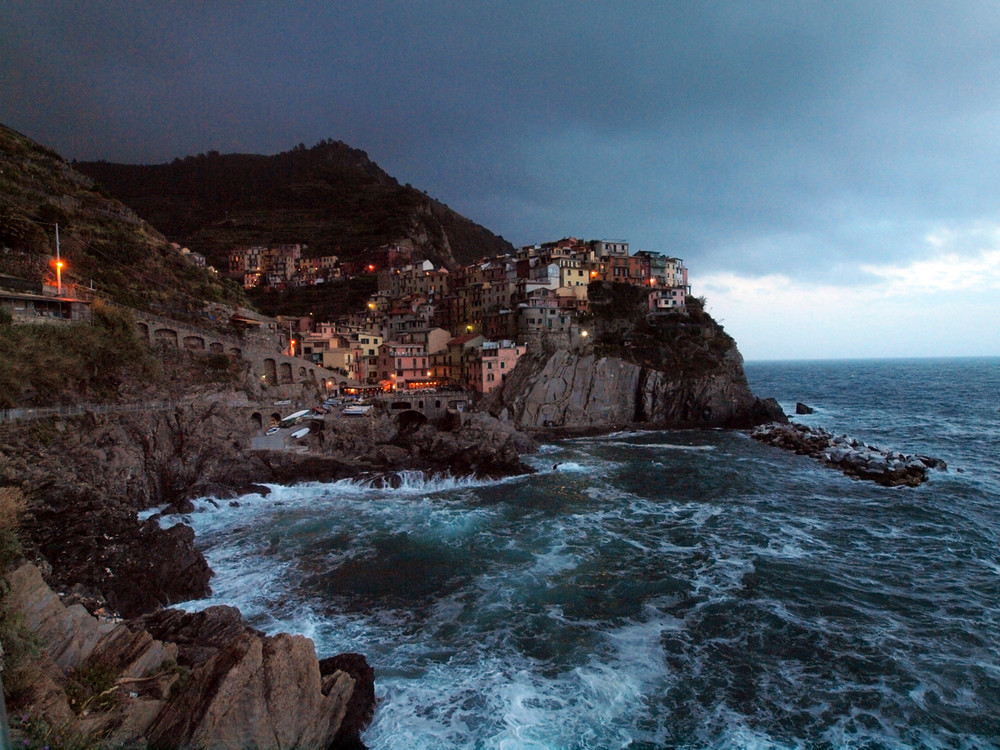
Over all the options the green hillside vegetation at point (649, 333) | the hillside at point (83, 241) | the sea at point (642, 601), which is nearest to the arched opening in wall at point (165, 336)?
the hillside at point (83, 241)

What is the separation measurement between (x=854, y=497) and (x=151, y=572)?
40.9 meters

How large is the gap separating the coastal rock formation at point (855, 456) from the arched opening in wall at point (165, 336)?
5814cm

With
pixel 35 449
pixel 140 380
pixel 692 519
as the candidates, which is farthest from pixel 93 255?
pixel 692 519

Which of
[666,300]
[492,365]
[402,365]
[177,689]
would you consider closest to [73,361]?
[177,689]

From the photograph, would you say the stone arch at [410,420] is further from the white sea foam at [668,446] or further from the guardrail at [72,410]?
the white sea foam at [668,446]

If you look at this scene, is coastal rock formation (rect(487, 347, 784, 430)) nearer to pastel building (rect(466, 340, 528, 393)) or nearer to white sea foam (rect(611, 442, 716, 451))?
pastel building (rect(466, 340, 528, 393))

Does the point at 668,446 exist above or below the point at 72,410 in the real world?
below

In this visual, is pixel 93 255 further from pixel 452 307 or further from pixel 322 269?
pixel 322 269

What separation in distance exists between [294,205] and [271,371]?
12092cm

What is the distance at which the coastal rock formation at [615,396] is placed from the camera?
195 feet

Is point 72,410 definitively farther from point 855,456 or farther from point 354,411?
point 855,456

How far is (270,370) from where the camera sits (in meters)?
53.0

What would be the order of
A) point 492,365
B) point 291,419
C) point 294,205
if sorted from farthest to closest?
point 294,205
point 492,365
point 291,419

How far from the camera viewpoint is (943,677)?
16281 mm
